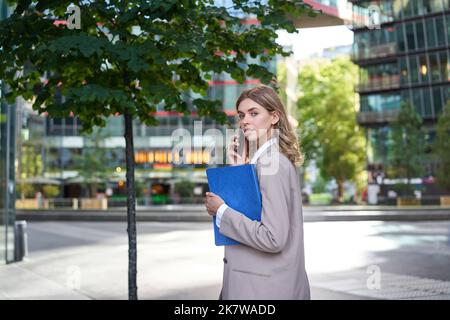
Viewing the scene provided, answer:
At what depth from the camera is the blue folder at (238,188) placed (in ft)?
8.09

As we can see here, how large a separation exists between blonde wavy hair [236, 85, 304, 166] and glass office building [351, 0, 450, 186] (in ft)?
141

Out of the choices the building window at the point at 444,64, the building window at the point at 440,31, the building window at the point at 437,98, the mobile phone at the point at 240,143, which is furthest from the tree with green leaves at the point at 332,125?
the mobile phone at the point at 240,143

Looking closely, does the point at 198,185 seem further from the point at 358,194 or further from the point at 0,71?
the point at 0,71

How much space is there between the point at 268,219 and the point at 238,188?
20cm

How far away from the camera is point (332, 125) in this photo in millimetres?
53812

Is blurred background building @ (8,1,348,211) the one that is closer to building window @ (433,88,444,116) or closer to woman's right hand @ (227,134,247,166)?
building window @ (433,88,444,116)

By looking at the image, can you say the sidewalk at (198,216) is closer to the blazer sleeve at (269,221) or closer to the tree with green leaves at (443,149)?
the tree with green leaves at (443,149)

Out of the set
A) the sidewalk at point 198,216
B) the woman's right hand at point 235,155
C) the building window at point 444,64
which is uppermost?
the building window at point 444,64

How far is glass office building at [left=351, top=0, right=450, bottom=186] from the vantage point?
46.7 m

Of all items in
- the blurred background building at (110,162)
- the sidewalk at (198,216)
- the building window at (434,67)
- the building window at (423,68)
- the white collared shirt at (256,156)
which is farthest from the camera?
the building window at (423,68)

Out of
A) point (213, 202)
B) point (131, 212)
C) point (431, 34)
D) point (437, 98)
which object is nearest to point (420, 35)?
point (431, 34)

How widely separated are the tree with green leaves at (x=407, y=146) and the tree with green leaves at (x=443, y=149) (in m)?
1.57
